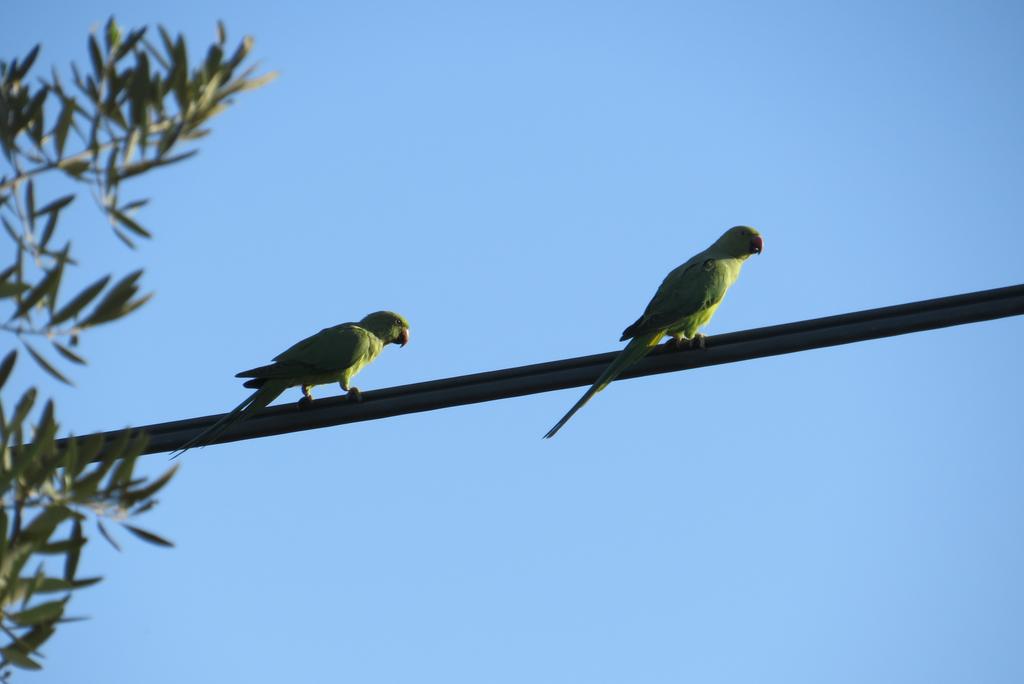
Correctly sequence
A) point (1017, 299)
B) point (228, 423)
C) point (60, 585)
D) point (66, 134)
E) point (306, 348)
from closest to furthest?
point (60, 585) < point (66, 134) < point (1017, 299) < point (228, 423) < point (306, 348)

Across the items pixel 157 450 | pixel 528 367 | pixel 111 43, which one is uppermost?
pixel 111 43

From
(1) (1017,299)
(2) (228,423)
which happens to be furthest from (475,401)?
(1) (1017,299)

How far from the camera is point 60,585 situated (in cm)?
253

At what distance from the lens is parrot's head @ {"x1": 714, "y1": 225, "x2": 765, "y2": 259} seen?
7.29 metres

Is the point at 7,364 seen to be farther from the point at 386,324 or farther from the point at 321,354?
the point at 386,324

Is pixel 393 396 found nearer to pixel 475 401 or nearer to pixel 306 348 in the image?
pixel 475 401

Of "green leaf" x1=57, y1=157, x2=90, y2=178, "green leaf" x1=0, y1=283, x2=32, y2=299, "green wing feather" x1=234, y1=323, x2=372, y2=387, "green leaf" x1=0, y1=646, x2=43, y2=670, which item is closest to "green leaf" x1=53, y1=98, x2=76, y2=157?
"green leaf" x1=57, y1=157, x2=90, y2=178

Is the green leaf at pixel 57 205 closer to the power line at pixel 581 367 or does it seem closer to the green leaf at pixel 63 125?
the green leaf at pixel 63 125

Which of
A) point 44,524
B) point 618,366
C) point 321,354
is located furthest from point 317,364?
point 44,524

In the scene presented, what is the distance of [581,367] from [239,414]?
177 centimetres

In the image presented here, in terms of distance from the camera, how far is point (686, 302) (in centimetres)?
608

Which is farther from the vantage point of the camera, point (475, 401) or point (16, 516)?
point (475, 401)

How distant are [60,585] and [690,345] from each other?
3930mm

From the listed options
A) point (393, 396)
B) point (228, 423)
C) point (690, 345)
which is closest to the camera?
point (393, 396)
